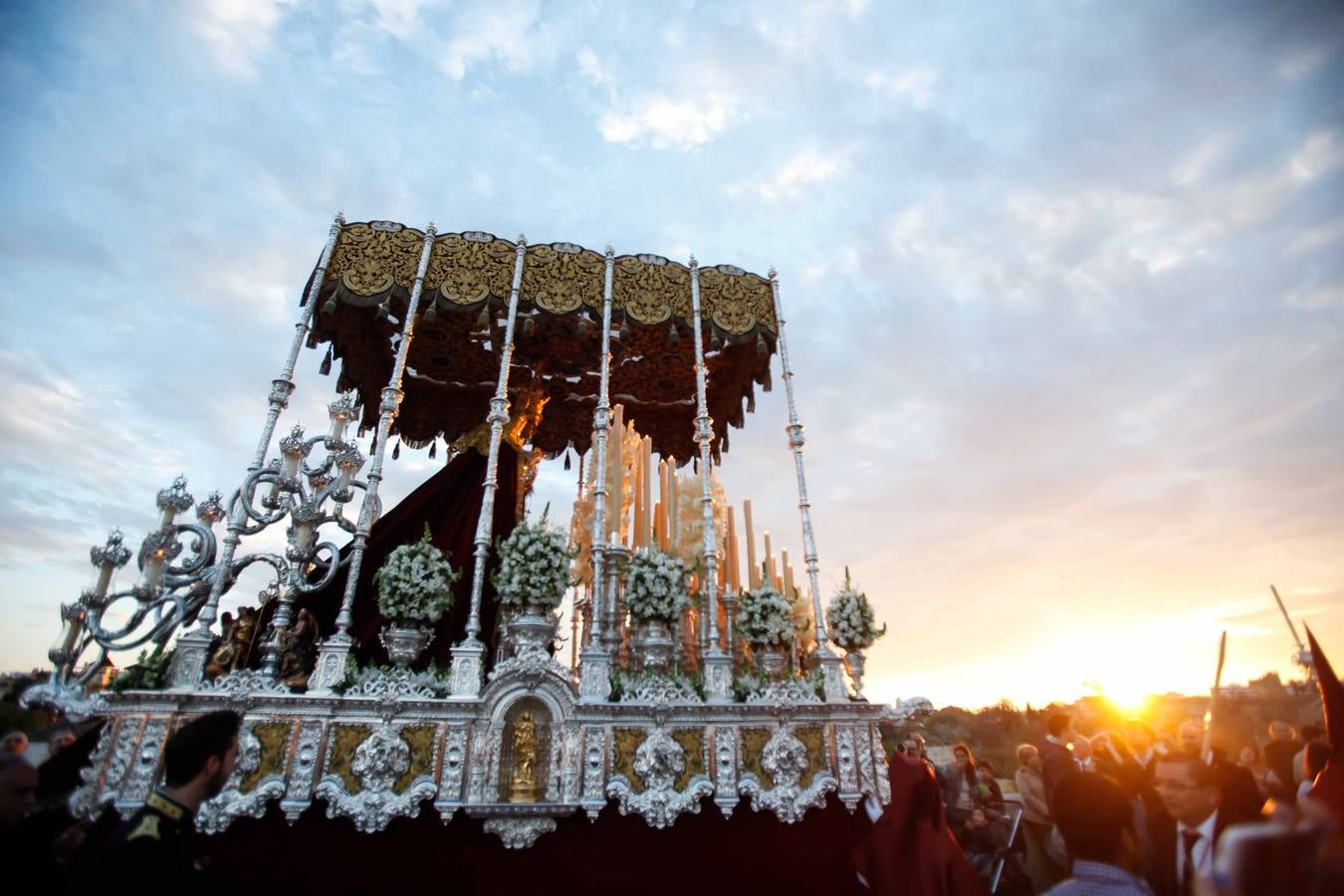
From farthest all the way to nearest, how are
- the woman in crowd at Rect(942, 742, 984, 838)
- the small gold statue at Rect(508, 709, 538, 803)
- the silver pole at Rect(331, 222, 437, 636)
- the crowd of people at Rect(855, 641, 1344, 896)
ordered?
the woman in crowd at Rect(942, 742, 984, 838) < the silver pole at Rect(331, 222, 437, 636) < the small gold statue at Rect(508, 709, 538, 803) < the crowd of people at Rect(855, 641, 1344, 896)

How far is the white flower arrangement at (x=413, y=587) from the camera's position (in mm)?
6621

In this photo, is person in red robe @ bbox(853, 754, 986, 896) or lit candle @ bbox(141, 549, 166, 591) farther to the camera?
lit candle @ bbox(141, 549, 166, 591)

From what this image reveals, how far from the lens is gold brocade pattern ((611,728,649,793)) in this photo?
20.2 feet

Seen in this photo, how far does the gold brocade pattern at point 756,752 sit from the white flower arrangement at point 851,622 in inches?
70.3

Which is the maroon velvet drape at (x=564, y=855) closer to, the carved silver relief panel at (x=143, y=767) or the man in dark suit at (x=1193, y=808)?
the carved silver relief panel at (x=143, y=767)

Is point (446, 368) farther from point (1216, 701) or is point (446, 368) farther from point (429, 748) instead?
point (1216, 701)

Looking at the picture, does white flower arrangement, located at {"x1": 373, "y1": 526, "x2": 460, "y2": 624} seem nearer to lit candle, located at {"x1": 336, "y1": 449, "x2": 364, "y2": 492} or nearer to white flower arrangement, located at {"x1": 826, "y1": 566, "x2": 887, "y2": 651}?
lit candle, located at {"x1": 336, "y1": 449, "x2": 364, "y2": 492}

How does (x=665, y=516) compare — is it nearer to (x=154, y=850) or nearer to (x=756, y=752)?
(x=756, y=752)

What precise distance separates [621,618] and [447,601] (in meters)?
2.56

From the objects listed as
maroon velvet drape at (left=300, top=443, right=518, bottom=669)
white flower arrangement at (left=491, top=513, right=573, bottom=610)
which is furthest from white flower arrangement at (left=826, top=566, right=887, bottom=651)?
maroon velvet drape at (left=300, top=443, right=518, bottom=669)

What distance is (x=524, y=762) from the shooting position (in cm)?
606

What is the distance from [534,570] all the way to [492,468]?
1.62 meters

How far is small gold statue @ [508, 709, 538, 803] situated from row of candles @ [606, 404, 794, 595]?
10.1ft

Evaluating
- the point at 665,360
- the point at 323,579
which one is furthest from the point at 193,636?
the point at 665,360
